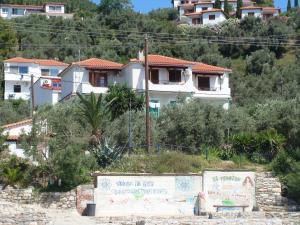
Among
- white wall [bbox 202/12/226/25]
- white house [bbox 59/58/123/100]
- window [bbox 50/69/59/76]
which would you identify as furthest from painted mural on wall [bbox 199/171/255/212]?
white wall [bbox 202/12/226/25]

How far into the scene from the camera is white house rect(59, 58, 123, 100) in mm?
54188

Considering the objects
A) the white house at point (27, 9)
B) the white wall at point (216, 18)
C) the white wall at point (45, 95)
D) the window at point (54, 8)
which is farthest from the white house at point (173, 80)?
the window at point (54, 8)

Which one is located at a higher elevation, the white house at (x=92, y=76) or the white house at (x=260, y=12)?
the white house at (x=260, y=12)

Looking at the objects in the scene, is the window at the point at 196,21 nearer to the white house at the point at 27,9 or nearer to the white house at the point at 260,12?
the white house at the point at 260,12

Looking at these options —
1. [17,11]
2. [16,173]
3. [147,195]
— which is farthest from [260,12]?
[16,173]

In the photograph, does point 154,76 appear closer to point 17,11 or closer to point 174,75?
point 174,75

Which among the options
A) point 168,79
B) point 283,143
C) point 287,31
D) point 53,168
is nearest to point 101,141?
point 53,168

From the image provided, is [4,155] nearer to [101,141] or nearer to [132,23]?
[101,141]

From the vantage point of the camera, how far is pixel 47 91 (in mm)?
67562

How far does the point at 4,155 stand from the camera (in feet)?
115

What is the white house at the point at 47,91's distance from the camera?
65.4 meters

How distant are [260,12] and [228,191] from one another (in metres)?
106

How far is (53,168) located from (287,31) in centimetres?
8288

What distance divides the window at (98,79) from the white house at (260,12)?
8171 cm
